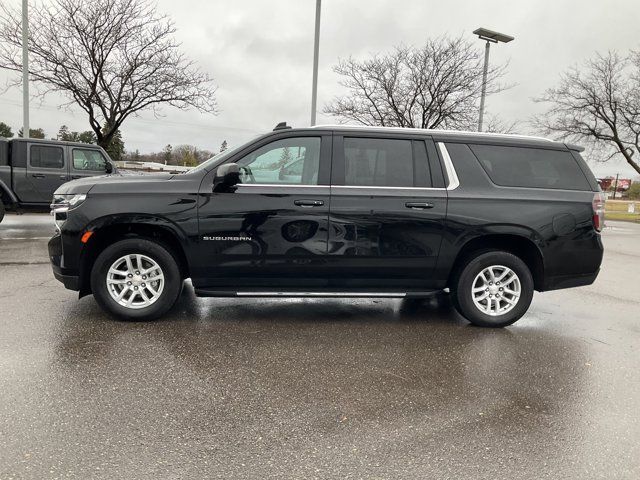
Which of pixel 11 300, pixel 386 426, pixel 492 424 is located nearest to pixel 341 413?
pixel 386 426

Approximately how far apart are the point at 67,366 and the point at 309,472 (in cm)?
220

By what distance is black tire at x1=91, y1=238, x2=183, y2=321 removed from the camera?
455 cm

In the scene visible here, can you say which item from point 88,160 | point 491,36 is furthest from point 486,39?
point 88,160

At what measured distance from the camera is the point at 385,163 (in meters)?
4.81

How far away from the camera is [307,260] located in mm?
4660

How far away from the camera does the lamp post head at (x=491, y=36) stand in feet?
59.4

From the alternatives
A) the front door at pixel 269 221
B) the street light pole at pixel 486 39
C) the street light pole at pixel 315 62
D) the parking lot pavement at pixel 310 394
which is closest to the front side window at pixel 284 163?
the front door at pixel 269 221

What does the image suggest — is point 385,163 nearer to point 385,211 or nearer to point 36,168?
point 385,211

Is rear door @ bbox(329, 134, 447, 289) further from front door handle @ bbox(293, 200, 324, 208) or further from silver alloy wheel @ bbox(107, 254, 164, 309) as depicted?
silver alloy wheel @ bbox(107, 254, 164, 309)

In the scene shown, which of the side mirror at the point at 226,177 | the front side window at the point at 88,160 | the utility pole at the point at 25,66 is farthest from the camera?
the utility pole at the point at 25,66

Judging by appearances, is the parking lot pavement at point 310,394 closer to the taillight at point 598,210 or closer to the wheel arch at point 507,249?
the wheel arch at point 507,249

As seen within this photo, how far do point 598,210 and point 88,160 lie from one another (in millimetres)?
11409

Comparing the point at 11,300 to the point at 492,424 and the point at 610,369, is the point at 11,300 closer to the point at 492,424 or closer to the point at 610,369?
the point at 492,424

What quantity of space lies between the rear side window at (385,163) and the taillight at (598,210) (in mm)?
1712
